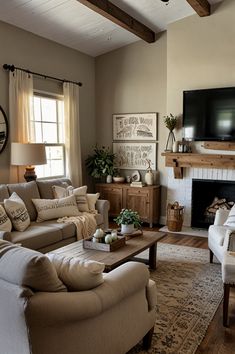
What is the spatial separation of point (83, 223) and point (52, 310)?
2644 mm

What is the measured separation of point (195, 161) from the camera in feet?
17.2

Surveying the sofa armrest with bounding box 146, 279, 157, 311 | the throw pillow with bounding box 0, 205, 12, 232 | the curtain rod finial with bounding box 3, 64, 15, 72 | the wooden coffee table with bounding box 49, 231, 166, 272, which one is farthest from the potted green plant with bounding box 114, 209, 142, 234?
the curtain rod finial with bounding box 3, 64, 15, 72

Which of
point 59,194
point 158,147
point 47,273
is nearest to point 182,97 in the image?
point 158,147

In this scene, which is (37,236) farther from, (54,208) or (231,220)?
(231,220)

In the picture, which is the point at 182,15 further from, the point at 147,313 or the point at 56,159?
the point at 147,313

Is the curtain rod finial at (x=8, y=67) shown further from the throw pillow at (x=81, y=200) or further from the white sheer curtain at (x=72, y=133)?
the throw pillow at (x=81, y=200)

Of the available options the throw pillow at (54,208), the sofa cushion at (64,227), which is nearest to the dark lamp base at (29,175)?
the throw pillow at (54,208)

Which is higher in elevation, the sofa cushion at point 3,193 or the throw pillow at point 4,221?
the sofa cushion at point 3,193

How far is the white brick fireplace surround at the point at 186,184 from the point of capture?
5312 millimetres

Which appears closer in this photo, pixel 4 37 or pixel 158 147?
pixel 4 37

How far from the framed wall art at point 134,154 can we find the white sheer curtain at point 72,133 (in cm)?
86

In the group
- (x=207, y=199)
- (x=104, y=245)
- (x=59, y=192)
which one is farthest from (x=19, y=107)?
(x=207, y=199)

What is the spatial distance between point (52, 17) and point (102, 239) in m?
3.26

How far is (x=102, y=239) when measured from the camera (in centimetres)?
314
